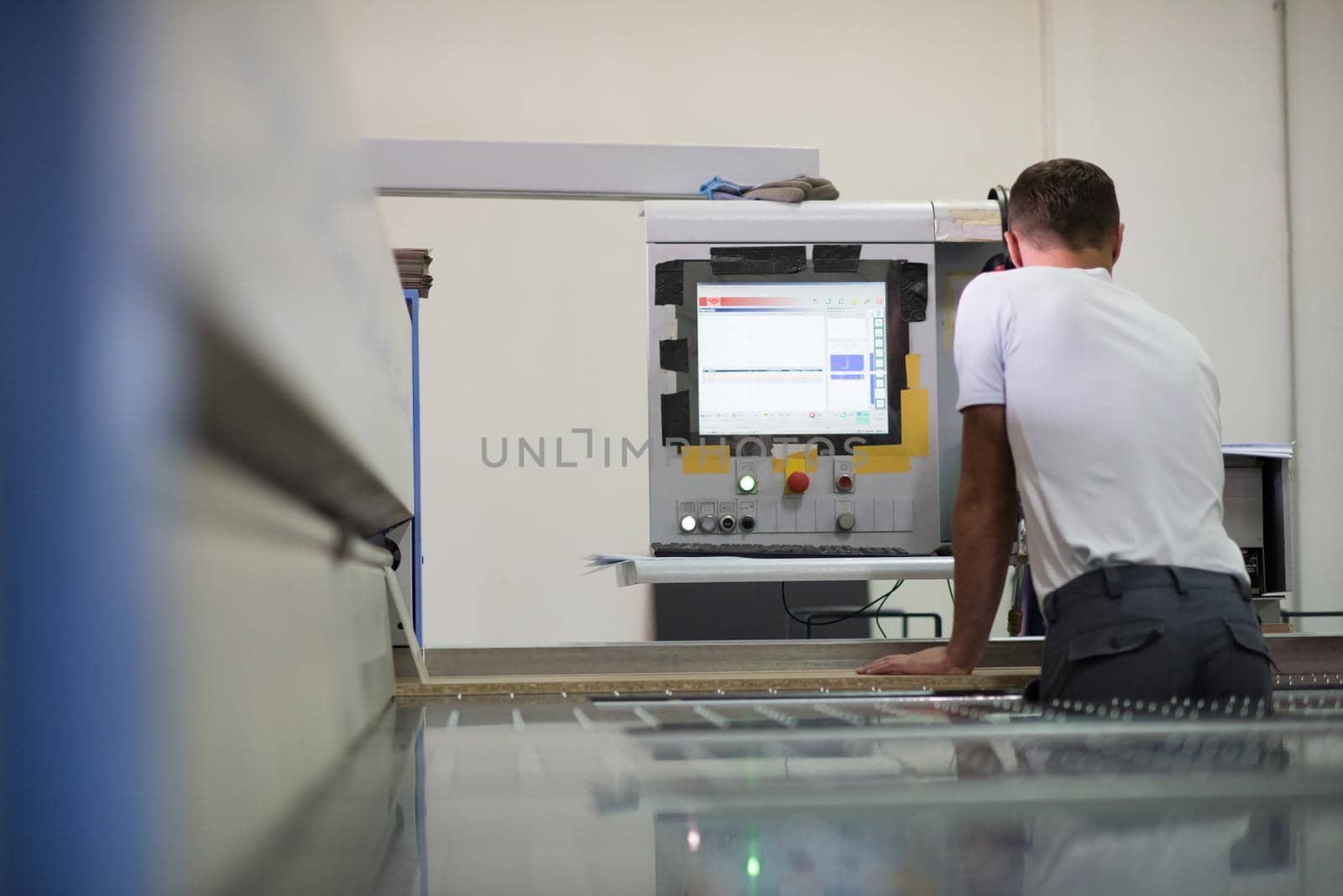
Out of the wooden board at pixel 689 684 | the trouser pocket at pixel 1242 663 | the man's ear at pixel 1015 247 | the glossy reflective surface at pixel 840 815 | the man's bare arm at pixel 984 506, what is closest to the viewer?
the glossy reflective surface at pixel 840 815

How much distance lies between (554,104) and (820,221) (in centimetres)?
158

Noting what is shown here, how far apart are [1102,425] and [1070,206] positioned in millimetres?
382

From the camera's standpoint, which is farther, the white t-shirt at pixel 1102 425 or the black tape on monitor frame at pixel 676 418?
the black tape on monitor frame at pixel 676 418

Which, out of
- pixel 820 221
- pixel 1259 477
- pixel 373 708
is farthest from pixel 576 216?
pixel 373 708

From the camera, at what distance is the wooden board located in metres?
1.16

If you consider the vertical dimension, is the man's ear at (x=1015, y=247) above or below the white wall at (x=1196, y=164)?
below

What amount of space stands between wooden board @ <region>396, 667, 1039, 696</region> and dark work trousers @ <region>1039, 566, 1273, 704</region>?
118mm

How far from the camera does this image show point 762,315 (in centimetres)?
246

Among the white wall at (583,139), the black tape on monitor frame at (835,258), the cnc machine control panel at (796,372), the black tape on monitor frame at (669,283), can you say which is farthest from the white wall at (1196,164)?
the black tape on monitor frame at (669,283)

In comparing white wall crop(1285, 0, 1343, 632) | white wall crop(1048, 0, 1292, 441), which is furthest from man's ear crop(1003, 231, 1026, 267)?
white wall crop(1285, 0, 1343, 632)

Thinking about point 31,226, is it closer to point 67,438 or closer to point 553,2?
point 67,438

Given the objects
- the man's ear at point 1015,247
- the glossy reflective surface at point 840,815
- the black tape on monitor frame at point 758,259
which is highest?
the black tape on monitor frame at point 758,259

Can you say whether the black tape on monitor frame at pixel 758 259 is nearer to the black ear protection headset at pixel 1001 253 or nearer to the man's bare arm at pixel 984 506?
the black ear protection headset at pixel 1001 253

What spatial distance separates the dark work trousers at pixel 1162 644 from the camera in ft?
4.38
